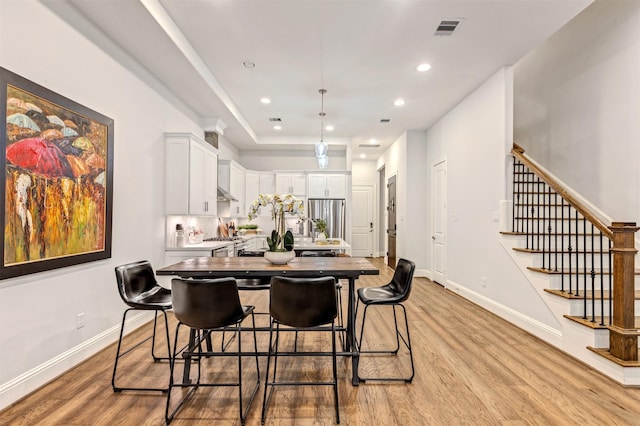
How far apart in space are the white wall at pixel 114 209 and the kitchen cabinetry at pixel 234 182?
214cm

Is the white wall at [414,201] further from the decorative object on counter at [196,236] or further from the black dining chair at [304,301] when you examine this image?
the black dining chair at [304,301]

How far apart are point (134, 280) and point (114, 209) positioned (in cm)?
106

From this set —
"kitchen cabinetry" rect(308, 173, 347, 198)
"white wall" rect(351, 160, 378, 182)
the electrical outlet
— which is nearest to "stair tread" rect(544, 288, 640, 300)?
the electrical outlet

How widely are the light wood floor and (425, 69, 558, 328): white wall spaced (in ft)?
2.97

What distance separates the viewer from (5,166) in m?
2.18

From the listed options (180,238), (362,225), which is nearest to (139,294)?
(180,238)

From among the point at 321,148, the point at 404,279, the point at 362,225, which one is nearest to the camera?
the point at 404,279

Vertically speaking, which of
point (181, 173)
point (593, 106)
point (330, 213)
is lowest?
point (330, 213)

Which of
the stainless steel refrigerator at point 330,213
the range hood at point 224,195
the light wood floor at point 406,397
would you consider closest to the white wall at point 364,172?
the stainless steel refrigerator at point 330,213

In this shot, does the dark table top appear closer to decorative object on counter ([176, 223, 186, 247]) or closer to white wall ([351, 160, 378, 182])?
decorative object on counter ([176, 223, 186, 247])

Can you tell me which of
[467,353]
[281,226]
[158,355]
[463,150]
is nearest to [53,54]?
[281,226]

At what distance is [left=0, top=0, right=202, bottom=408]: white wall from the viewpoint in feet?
7.51

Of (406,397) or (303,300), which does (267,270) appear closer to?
(303,300)

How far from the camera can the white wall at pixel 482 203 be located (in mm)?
4074
